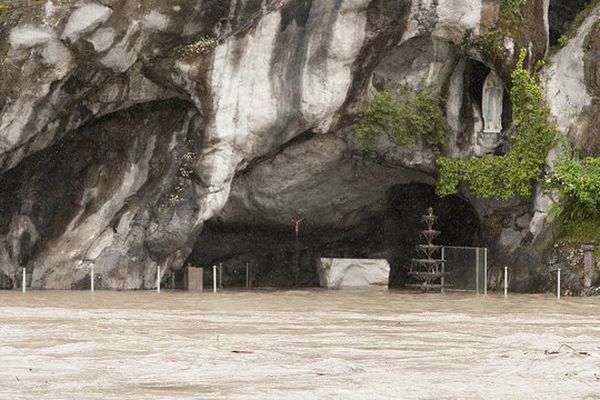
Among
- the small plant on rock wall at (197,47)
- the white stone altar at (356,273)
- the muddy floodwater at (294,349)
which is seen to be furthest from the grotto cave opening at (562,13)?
the muddy floodwater at (294,349)

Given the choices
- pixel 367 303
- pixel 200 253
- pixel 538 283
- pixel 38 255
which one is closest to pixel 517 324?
pixel 367 303

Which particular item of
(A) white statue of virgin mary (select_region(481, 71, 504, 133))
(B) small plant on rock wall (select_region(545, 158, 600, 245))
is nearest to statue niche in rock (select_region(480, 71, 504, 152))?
(A) white statue of virgin mary (select_region(481, 71, 504, 133))

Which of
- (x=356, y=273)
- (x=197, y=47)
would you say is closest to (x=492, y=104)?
(x=356, y=273)

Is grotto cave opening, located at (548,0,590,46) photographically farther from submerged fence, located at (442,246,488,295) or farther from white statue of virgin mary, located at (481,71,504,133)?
submerged fence, located at (442,246,488,295)

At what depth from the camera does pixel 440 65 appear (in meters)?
29.5

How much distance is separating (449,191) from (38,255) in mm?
9357

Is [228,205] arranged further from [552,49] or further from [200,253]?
[552,49]

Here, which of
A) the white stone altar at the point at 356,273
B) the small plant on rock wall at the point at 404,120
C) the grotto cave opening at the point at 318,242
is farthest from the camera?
the grotto cave opening at the point at 318,242

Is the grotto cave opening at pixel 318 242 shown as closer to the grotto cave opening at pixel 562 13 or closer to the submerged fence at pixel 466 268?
the submerged fence at pixel 466 268

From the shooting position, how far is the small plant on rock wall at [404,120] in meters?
29.0

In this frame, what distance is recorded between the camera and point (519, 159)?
28.9 metres

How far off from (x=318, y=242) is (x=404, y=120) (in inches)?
222

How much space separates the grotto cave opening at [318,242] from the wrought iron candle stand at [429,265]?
7.71 ft

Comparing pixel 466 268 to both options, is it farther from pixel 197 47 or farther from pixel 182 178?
pixel 197 47
